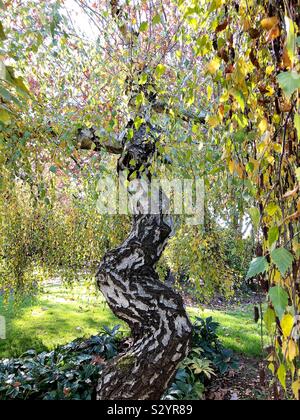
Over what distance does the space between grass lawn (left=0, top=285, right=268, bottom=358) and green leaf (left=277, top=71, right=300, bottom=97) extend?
3706mm

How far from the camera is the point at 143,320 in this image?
2518 mm

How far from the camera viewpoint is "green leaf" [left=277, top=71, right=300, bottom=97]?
0.54 metres

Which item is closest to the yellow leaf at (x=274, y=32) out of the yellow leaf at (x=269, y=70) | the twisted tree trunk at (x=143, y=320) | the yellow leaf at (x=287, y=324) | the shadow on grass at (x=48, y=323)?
the yellow leaf at (x=269, y=70)

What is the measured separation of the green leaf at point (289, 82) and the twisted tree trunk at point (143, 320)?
184 centimetres

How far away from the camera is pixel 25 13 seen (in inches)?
99.0

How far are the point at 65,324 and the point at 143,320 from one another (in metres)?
3.14

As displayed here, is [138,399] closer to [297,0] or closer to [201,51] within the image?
[201,51]

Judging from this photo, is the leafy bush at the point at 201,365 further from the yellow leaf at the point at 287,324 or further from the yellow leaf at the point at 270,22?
the yellow leaf at the point at 270,22

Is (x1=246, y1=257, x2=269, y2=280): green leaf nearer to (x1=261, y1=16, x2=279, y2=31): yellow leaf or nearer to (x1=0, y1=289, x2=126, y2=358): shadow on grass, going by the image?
(x1=261, y1=16, x2=279, y2=31): yellow leaf

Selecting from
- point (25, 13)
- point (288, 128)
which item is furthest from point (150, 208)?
point (288, 128)

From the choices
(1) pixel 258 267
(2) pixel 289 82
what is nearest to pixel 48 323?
(1) pixel 258 267

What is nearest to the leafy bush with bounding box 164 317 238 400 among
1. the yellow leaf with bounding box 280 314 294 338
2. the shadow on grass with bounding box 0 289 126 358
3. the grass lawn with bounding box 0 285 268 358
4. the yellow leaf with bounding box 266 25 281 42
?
the grass lawn with bounding box 0 285 268 358

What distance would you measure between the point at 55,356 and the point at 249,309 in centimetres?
398

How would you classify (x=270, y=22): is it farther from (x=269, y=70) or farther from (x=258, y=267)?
(x=258, y=267)
